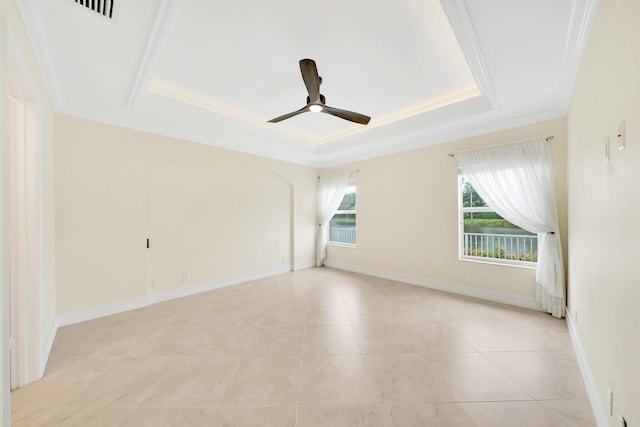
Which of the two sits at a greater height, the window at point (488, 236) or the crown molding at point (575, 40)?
the crown molding at point (575, 40)

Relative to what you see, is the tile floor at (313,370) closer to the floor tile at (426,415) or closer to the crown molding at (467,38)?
the floor tile at (426,415)

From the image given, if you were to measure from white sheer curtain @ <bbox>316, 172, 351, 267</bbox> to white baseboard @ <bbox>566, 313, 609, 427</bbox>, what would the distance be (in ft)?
13.6

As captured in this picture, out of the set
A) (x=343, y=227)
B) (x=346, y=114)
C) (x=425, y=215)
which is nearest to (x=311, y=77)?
(x=346, y=114)

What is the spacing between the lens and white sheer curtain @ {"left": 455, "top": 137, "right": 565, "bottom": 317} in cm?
298

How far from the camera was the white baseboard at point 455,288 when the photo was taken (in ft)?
10.7

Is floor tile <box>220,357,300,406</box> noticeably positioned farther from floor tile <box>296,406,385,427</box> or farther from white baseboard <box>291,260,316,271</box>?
white baseboard <box>291,260,316,271</box>

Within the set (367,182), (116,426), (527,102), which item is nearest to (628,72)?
(527,102)

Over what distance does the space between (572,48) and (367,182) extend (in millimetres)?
3421

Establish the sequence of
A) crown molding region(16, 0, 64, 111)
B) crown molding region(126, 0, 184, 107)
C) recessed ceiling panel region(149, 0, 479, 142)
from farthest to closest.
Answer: recessed ceiling panel region(149, 0, 479, 142), crown molding region(126, 0, 184, 107), crown molding region(16, 0, 64, 111)

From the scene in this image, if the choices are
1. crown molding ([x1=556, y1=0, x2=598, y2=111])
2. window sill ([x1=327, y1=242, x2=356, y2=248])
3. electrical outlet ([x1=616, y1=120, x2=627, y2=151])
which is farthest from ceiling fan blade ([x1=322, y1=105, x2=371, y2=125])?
window sill ([x1=327, y1=242, x2=356, y2=248])

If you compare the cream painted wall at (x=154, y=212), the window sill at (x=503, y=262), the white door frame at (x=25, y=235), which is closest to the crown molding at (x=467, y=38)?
the window sill at (x=503, y=262)

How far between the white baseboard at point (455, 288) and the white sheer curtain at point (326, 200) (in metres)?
0.83

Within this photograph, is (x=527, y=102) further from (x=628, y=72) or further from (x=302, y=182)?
(x=302, y=182)

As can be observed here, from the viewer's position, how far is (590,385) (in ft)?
5.57
